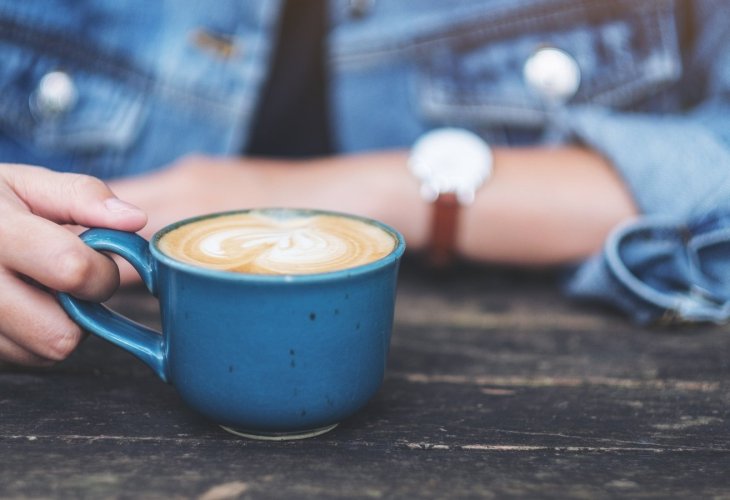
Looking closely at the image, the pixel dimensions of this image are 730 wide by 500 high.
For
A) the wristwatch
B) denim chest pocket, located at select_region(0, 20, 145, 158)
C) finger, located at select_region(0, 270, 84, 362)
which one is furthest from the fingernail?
denim chest pocket, located at select_region(0, 20, 145, 158)

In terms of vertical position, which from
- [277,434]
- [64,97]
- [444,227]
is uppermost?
[64,97]

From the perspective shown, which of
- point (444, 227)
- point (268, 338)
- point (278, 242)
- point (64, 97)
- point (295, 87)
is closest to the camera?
point (268, 338)

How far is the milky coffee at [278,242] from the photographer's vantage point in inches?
23.1

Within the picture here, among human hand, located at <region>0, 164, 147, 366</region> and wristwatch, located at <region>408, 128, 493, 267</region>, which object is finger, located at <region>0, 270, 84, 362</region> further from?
wristwatch, located at <region>408, 128, 493, 267</region>

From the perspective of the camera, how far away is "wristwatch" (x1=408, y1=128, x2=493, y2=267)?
1024 mm

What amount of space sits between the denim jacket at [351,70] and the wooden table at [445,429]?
1.51 feet

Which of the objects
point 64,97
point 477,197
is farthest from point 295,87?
point 477,197

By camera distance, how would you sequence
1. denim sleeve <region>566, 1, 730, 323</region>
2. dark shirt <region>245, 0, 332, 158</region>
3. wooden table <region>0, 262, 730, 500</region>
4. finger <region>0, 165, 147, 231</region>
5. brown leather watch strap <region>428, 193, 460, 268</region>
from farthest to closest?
dark shirt <region>245, 0, 332, 158</region> → brown leather watch strap <region>428, 193, 460, 268</region> → denim sleeve <region>566, 1, 730, 323</region> → finger <region>0, 165, 147, 231</region> → wooden table <region>0, 262, 730, 500</region>

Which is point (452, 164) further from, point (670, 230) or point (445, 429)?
point (445, 429)

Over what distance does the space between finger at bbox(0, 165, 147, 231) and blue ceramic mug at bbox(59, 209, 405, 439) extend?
21 millimetres

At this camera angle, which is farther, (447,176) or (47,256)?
(447,176)

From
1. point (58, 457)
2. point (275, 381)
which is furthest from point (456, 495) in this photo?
point (58, 457)

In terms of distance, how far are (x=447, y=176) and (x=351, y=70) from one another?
1.17 ft

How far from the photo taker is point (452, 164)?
3.54ft
